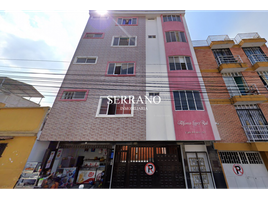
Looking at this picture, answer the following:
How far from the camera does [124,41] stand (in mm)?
11477

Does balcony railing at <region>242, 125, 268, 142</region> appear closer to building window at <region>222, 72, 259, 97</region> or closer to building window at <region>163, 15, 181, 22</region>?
building window at <region>222, 72, 259, 97</region>

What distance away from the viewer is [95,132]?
23.6 ft

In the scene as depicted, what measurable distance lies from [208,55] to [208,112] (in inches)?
265

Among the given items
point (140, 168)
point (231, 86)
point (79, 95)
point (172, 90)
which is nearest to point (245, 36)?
point (231, 86)

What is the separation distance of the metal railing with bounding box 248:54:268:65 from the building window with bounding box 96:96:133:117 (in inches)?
491

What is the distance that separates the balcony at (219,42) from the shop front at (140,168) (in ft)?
32.9

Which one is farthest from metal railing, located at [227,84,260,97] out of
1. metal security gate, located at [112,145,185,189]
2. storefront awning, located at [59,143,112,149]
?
storefront awning, located at [59,143,112,149]

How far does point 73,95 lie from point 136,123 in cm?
552

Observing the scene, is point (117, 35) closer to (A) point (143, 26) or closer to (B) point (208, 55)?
(A) point (143, 26)

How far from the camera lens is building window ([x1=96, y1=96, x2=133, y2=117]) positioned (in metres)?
7.84

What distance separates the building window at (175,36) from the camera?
10741mm

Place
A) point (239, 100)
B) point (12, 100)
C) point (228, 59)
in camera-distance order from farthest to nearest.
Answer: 1. point (12, 100)
2. point (228, 59)
3. point (239, 100)

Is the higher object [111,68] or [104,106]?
[111,68]

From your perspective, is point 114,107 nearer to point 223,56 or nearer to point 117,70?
point 117,70
